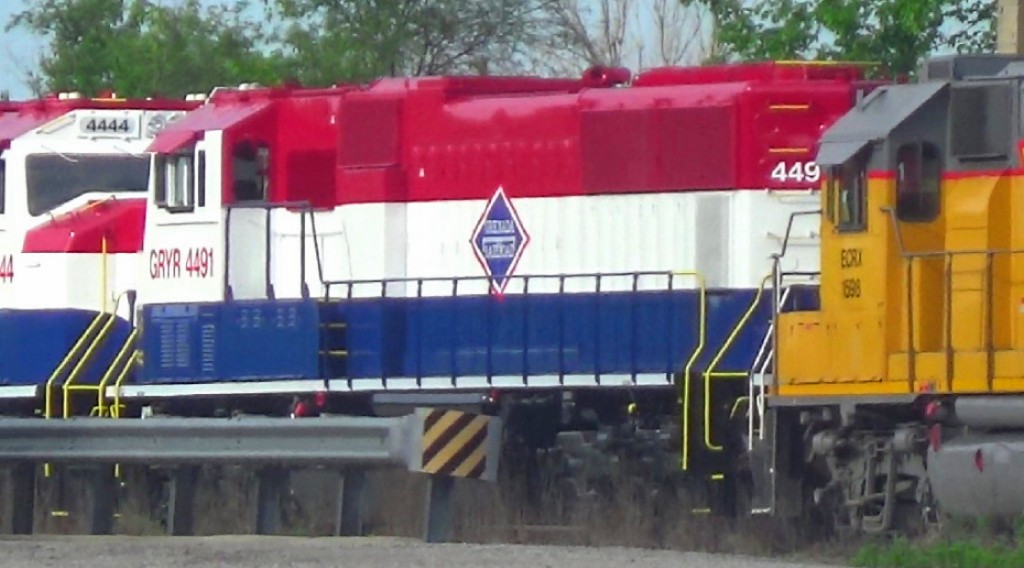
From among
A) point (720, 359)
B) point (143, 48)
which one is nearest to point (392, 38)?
point (143, 48)

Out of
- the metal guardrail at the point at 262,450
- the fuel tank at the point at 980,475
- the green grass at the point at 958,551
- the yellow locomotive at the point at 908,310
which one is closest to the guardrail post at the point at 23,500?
the metal guardrail at the point at 262,450

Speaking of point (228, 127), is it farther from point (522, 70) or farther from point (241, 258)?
point (522, 70)

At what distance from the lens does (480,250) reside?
61.0ft

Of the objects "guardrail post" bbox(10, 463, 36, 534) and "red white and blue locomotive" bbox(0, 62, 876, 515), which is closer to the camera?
"red white and blue locomotive" bbox(0, 62, 876, 515)

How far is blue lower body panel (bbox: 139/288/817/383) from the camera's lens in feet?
56.3

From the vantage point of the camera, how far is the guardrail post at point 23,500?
1820cm

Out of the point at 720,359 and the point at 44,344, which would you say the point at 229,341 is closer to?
the point at 44,344

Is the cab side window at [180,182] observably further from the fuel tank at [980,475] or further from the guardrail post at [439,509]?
the fuel tank at [980,475]

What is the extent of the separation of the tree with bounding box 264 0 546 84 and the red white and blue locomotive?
50.6ft

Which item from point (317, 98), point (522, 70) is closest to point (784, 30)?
point (317, 98)

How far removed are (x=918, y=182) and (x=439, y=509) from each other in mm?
3804

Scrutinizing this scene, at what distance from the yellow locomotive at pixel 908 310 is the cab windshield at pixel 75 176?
25.2 ft

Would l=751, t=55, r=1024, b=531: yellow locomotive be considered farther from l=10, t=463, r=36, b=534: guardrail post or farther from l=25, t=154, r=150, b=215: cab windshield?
l=25, t=154, r=150, b=215: cab windshield

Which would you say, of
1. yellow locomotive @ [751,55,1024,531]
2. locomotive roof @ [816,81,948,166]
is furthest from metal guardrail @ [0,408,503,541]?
locomotive roof @ [816,81,948,166]
